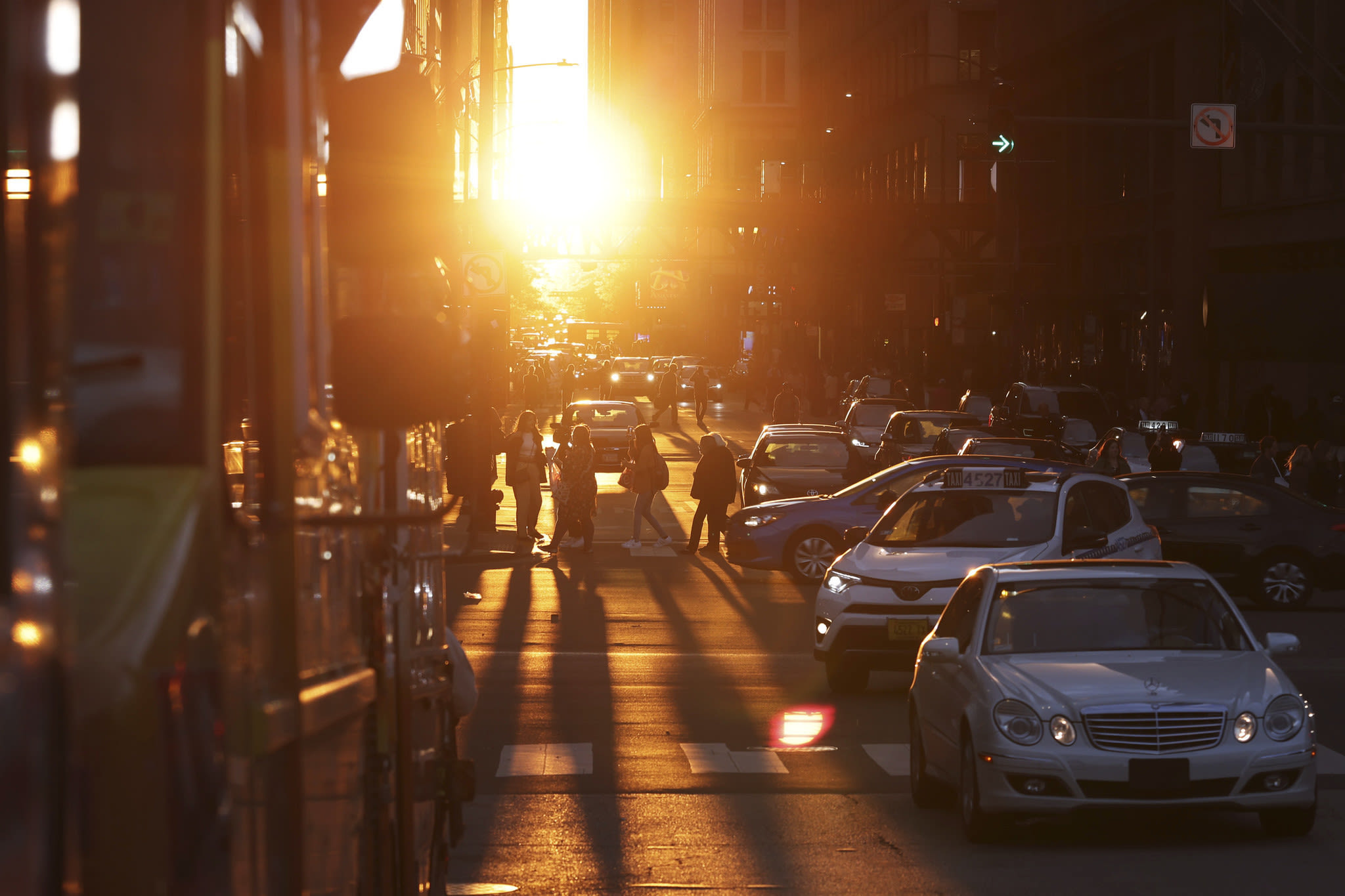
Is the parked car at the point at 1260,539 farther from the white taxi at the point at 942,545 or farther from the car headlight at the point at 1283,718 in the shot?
the car headlight at the point at 1283,718

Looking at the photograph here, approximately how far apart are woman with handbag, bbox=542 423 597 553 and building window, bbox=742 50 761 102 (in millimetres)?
102964

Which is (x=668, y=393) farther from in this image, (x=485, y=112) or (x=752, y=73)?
(x=752, y=73)

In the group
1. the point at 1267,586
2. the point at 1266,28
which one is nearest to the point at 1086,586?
the point at 1267,586

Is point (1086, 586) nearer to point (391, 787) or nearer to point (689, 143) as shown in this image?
point (391, 787)

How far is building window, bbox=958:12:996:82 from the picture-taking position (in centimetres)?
7731

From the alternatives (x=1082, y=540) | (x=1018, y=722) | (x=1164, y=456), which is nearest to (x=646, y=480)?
(x=1164, y=456)

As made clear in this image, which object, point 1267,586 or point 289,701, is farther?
point 1267,586

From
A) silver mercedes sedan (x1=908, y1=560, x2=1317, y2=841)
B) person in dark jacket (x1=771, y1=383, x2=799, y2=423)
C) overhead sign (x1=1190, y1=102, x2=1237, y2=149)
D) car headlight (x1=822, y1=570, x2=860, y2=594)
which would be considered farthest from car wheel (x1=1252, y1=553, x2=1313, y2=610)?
person in dark jacket (x1=771, y1=383, x2=799, y2=423)

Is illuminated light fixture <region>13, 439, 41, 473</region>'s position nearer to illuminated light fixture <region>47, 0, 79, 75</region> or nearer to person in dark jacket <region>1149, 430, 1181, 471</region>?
illuminated light fixture <region>47, 0, 79, 75</region>

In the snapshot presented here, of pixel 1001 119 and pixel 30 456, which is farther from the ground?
pixel 1001 119

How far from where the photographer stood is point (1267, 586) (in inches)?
835

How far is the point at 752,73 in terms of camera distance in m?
126

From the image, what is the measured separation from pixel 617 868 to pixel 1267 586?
46.2 ft

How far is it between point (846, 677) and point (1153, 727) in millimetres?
5849
